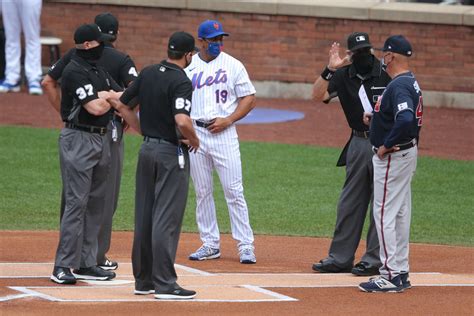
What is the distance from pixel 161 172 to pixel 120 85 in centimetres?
150

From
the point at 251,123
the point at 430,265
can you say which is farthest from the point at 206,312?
the point at 251,123

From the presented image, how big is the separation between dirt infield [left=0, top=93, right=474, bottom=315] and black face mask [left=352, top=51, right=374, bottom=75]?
5.47ft

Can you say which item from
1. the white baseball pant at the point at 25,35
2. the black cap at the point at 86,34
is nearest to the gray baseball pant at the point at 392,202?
the black cap at the point at 86,34

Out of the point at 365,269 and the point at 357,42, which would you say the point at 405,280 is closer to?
the point at 365,269

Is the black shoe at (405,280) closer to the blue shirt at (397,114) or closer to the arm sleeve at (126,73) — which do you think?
the blue shirt at (397,114)

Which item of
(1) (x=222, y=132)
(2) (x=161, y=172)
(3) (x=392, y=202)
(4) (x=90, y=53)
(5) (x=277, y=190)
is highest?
(4) (x=90, y=53)

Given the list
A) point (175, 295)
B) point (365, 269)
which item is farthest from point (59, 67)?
point (365, 269)

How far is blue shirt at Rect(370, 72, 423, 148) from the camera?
27.7 ft

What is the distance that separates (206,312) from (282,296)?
0.82 meters

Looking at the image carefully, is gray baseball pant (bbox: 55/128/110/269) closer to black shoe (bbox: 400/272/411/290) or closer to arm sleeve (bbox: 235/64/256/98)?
arm sleeve (bbox: 235/64/256/98)

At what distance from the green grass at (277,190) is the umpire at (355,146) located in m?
2.05

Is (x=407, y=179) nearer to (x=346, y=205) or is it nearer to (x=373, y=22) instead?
(x=346, y=205)

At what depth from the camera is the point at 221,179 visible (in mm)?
9914

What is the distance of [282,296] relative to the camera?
8367 millimetres
